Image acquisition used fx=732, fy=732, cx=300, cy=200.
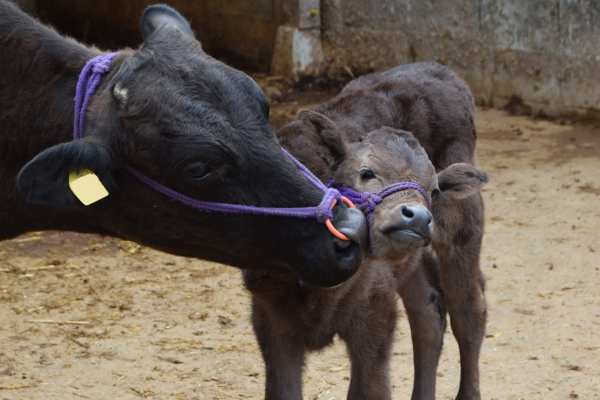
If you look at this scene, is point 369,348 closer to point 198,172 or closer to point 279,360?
point 279,360

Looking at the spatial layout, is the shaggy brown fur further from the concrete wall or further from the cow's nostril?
the concrete wall

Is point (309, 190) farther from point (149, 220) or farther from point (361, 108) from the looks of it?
point (361, 108)

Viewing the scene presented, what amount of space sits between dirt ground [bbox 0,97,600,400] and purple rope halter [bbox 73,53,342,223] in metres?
1.87

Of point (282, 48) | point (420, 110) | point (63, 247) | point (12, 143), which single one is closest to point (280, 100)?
point (282, 48)

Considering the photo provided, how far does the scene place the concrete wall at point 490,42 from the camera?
885 centimetres

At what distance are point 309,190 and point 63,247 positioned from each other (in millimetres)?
4171

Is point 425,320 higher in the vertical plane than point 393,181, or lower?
lower

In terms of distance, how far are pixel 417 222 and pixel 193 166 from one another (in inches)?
36.0

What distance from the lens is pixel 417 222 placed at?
2830 millimetres

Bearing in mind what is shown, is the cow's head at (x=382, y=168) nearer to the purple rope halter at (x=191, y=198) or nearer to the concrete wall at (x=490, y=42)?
the purple rope halter at (x=191, y=198)

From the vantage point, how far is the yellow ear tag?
7.78 ft

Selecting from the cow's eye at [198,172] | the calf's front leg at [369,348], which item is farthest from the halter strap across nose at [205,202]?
the calf's front leg at [369,348]

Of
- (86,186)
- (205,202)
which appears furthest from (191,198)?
(86,186)

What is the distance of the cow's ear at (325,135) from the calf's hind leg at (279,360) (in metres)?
0.83
